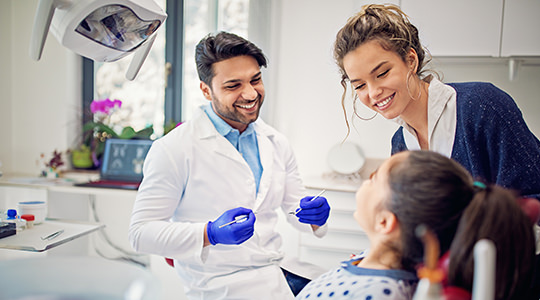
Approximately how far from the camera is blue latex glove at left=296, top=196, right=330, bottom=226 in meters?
1.34

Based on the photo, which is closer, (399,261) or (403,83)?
→ (399,261)

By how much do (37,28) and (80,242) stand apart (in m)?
1.96

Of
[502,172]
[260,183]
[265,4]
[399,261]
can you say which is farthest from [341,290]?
[265,4]

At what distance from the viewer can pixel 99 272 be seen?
442 millimetres

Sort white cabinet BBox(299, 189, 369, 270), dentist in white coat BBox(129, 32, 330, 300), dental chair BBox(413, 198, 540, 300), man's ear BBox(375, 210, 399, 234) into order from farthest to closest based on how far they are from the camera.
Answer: white cabinet BBox(299, 189, 369, 270) → dentist in white coat BBox(129, 32, 330, 300) → man's ear BBox(375, 210, 399, 234) → dental chair BBox(413, 198, 540, 300)

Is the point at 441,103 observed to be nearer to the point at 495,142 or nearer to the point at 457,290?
the point at 495,142

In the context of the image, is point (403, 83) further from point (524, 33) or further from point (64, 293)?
point (524, 33)

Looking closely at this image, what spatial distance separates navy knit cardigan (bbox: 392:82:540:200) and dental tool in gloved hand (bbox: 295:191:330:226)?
0.45 metres

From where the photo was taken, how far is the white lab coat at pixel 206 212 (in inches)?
49.4

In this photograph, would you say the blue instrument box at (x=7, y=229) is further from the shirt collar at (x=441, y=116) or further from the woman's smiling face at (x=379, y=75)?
the shirt collar at (x=441, y=116)

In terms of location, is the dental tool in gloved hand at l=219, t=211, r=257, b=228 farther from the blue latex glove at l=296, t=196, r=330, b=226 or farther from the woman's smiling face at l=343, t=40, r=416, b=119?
the woman's smiling face at l=343, t=40, r=416, b=119

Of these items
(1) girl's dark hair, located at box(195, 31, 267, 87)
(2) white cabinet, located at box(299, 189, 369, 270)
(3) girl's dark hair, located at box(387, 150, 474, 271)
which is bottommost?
(2) white cabinet, located at box(299, 189, 369, 270)

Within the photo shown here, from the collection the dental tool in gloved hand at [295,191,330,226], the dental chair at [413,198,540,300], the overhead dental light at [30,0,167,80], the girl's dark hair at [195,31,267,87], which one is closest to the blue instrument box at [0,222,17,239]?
the overhead dental light at [30,0,167,80]

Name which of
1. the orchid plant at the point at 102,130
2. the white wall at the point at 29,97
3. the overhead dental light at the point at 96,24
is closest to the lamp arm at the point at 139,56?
the overhead dental light at the point at 96,24
